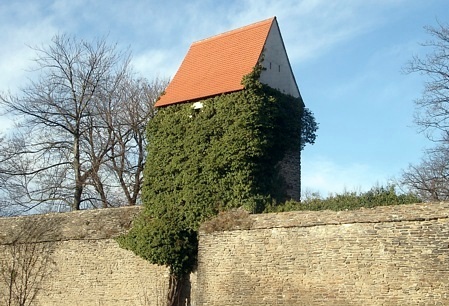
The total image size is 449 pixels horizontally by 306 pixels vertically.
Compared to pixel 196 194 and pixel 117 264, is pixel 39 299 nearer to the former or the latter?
pixel 117 264

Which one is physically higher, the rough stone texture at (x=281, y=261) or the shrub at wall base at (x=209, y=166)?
the shrub at wall base at (x=209, y=166)

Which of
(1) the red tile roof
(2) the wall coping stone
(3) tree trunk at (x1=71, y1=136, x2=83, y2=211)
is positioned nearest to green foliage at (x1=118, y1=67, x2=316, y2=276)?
(1) the red tile roof

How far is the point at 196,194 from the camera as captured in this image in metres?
20.1

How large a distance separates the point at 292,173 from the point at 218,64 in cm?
467

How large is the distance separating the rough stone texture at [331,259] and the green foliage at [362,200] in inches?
25.3

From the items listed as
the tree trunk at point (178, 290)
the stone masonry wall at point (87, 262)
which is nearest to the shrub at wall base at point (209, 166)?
the tree trunk at point (178, 290)

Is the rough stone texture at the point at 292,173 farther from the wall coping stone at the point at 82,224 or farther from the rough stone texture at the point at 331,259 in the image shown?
the wall coping stone at the point at 82,224

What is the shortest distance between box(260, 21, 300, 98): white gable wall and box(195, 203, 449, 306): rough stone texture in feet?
18.4

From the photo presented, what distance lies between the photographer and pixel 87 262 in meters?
21.6

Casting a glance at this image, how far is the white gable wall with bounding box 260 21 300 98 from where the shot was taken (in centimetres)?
2150

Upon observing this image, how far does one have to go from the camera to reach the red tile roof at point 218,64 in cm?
2130

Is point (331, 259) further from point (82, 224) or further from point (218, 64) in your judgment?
point (82, 224)

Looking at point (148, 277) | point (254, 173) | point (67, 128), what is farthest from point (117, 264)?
point (67, 128)

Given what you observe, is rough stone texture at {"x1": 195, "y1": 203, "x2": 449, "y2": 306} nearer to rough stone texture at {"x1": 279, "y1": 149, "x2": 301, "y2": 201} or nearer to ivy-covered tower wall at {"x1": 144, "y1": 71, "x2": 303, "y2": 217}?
ivy-covered tower wall at {"x1": 144, "y1": 71, "x2": 303, "y2": 217}
